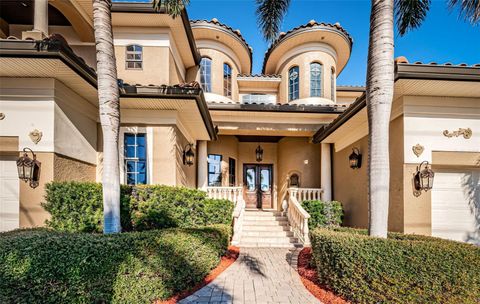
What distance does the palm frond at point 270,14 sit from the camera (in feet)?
22.5

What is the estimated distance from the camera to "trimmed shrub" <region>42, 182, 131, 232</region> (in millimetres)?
5285

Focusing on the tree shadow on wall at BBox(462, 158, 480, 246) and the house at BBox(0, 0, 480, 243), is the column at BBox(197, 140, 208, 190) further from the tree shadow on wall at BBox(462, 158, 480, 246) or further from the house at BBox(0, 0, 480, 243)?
the tree shadow on wall at BBox(462, 158, 480, 246)

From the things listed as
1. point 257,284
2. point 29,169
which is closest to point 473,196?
point 257,284

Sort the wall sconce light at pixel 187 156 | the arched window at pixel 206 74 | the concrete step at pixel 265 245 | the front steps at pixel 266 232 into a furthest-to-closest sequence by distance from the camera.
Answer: the arched window at pixel 206 74
the wall sconce light at pixel 187 156
the front steps at pixel 266 232
the concrete step at pixel 265 245

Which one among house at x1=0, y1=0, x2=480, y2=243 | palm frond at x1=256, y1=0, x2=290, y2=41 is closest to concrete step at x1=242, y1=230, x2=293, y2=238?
house at x1=0, y1=0, x2=480, y2=243

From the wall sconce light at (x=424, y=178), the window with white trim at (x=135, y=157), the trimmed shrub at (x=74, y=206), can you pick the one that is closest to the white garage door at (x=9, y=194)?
the trimmed shrub at (x=74, y=206)

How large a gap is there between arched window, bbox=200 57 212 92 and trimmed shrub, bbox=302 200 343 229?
24.8 ft

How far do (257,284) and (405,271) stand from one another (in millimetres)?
2577

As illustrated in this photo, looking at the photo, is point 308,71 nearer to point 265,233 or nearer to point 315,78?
point 315,78

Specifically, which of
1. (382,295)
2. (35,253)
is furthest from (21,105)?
(382,295)

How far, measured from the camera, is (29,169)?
5.18 meters

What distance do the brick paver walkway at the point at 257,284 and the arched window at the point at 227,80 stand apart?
8.97m

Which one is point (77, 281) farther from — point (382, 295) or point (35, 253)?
point (382, 295)

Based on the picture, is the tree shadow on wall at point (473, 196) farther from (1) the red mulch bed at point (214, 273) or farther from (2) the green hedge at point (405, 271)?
(1) the red mulch bed at point (214, 273)
